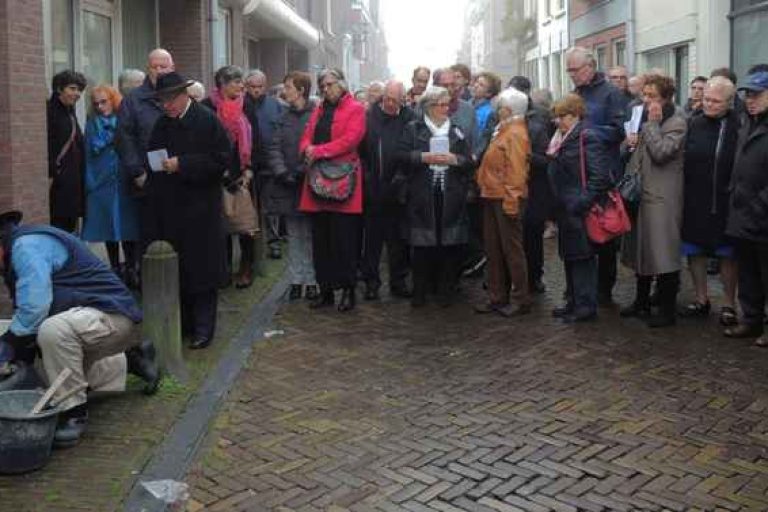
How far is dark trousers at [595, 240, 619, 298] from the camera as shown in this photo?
27.4 feet

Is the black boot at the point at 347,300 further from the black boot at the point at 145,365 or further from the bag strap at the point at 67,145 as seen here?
the black boot at the point at 145,365

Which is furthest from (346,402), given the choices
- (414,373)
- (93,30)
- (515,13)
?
(515,13)

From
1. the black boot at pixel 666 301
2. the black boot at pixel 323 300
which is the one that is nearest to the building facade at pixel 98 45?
the black boot at pixel 323 300

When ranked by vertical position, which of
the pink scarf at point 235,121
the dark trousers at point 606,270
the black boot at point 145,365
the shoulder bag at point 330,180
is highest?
the pink scarf at point 235,121

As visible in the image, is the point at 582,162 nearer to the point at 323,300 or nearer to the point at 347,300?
the point at 347,300

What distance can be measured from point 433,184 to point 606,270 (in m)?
1.61

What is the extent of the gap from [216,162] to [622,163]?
3.26 metres

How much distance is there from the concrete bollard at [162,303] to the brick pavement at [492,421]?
1.74 feet

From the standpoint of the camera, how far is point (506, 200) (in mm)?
7906

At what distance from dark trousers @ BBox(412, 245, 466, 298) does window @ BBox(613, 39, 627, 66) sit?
41.6ft

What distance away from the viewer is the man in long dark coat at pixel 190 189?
692 centimetres

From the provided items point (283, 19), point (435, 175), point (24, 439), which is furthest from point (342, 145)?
point (283, 19)

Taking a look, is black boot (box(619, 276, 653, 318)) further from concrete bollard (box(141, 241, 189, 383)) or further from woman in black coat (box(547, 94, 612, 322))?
concrete bollard (box(141, 241, 189, 383))

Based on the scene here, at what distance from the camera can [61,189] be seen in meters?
8.41
